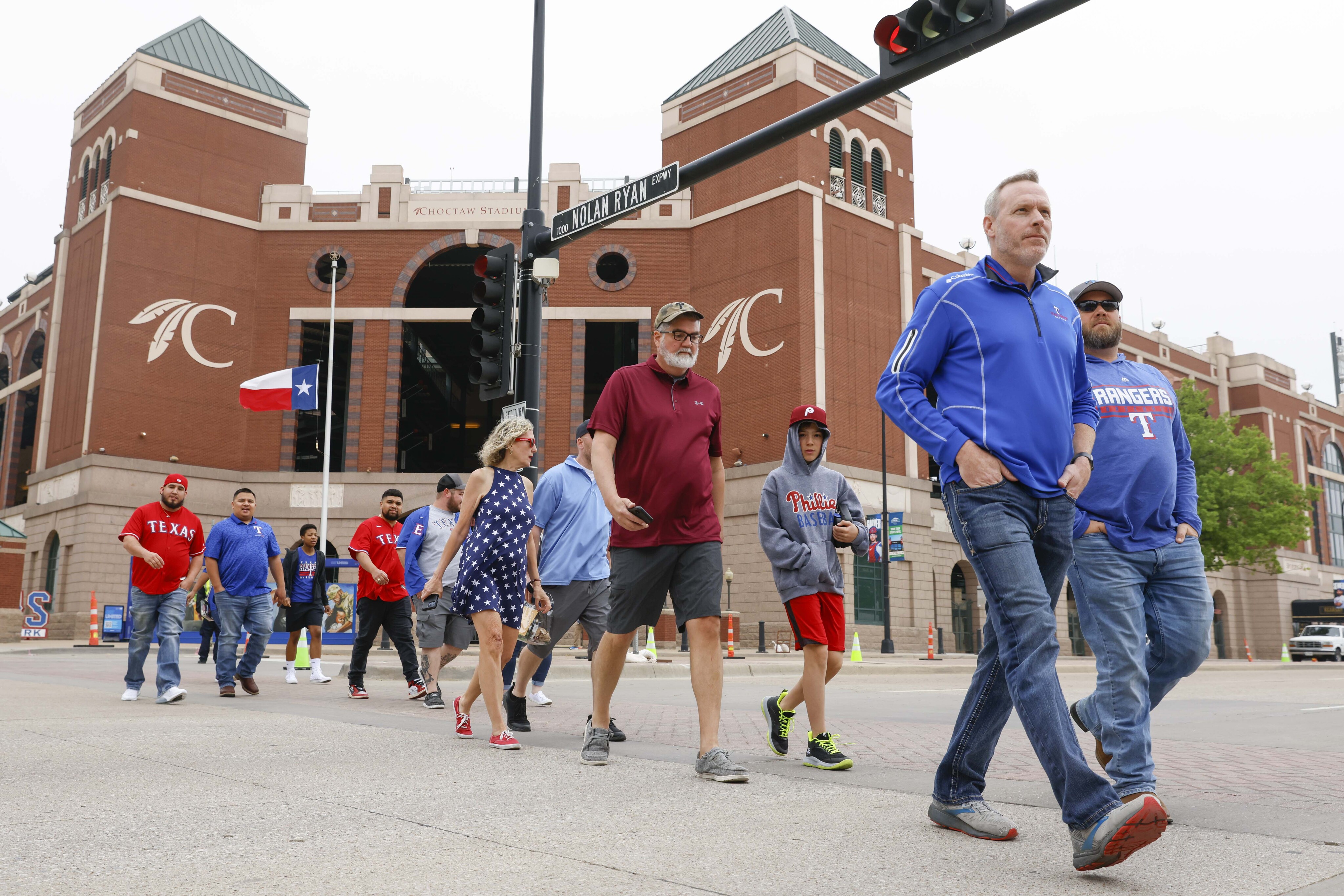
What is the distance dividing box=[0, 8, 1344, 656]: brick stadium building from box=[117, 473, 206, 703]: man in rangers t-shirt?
25364 mm

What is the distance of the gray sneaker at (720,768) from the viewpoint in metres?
4.64

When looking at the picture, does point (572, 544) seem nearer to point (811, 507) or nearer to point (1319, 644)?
point (811, 507)

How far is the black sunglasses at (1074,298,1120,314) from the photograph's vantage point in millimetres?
4508

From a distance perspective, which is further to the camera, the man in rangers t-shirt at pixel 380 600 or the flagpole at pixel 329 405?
the flagpole at pixel 329 405

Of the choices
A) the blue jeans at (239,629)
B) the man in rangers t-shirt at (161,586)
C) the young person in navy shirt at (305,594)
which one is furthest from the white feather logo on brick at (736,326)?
the man in rangers t-shirt at (161,586)

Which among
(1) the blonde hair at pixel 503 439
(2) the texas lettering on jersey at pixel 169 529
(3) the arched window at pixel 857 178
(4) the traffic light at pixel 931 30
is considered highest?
(3) the arched window at pixel 857 178

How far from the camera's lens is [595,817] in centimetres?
380

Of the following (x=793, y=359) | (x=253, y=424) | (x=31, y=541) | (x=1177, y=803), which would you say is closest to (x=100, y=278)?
(x=253, y=424)

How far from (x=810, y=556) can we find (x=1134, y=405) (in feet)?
6.24

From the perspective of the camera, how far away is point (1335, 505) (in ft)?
213

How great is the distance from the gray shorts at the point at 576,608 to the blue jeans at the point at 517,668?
0.81ft

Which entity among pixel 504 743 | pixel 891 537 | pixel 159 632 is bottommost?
pixel 504 743

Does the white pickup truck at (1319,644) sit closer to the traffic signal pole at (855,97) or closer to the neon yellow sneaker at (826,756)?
the traffic signal pole at (855,97)

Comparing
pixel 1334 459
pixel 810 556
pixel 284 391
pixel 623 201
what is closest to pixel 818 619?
pixel 810 556
